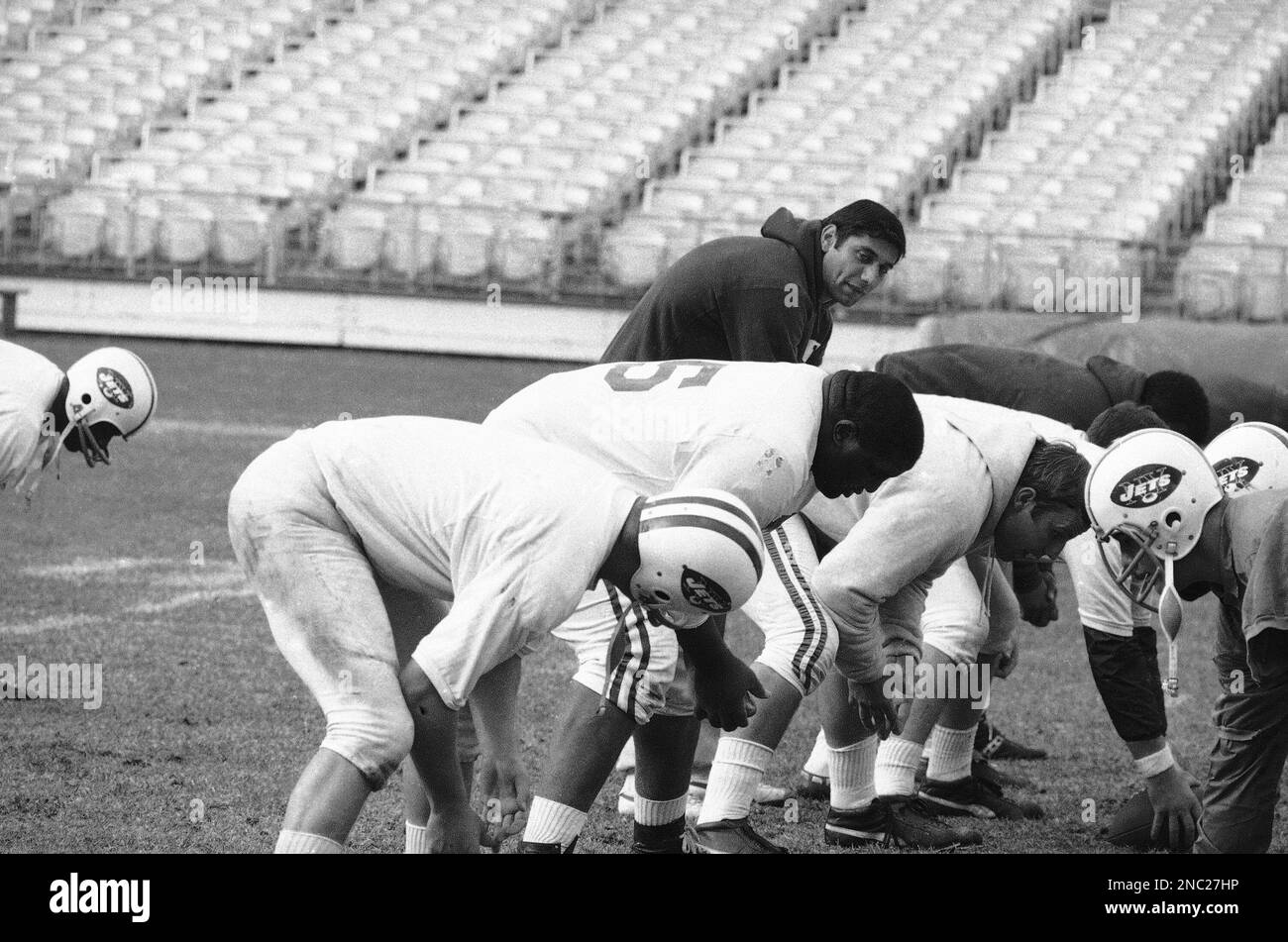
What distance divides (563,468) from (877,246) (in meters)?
1.67

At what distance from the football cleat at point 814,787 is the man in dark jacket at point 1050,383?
129cm

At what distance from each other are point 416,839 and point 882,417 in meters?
1.36

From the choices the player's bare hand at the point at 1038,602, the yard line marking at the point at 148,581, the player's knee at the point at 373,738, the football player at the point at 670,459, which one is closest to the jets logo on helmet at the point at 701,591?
the football player at the point at 670,459

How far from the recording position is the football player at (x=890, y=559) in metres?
4.05

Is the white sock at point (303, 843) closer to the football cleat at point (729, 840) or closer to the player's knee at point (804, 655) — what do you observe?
the football cleat at point (729, 840)

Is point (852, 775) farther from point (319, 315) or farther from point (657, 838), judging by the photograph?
point (319, 315)

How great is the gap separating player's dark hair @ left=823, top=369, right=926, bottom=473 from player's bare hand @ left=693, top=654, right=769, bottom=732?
558 millimetres

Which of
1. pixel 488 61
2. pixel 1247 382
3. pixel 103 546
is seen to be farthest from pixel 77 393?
pixel 488 61

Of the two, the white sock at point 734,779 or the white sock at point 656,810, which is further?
the white sock at point 734,779

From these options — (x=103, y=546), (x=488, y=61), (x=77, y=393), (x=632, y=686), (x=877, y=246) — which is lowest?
(x=103, y=546)

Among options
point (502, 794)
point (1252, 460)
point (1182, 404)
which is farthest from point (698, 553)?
point (1182, 404)
